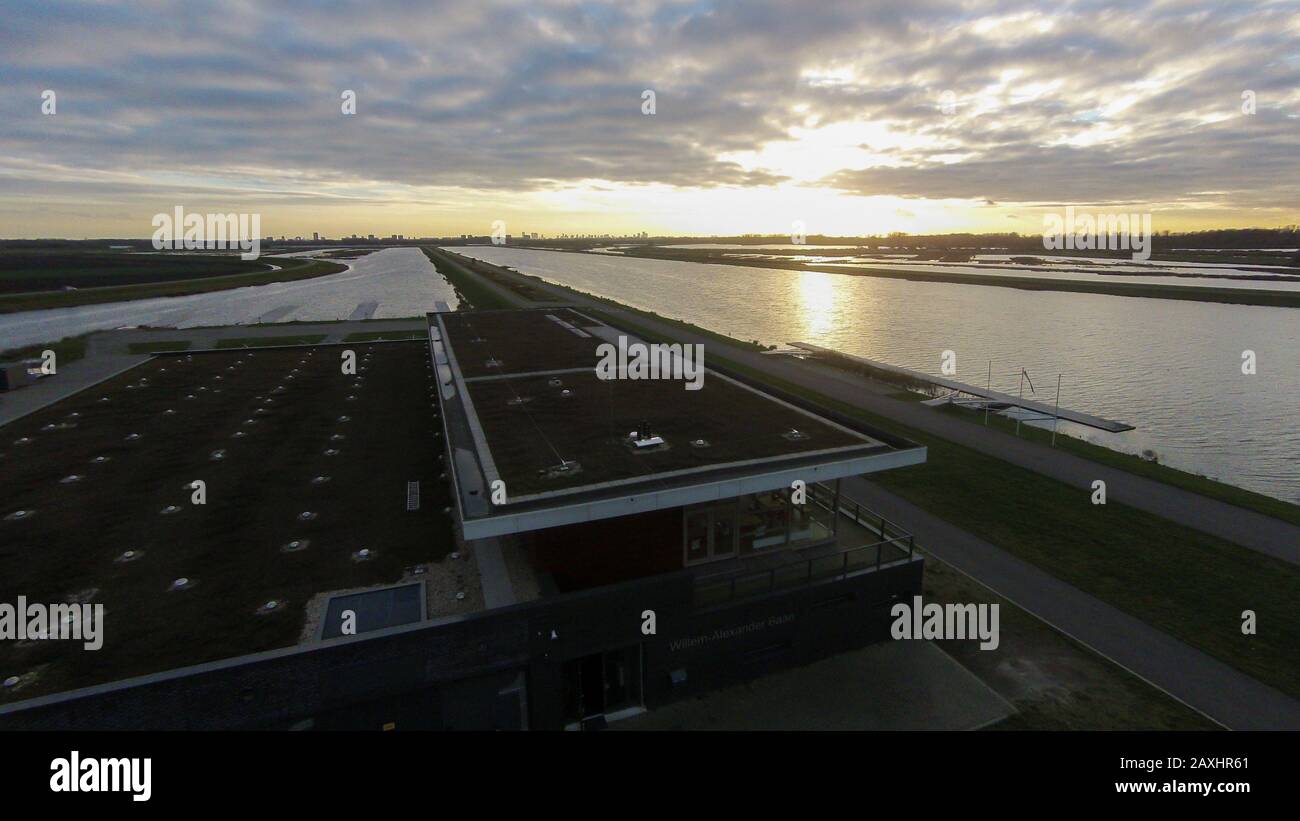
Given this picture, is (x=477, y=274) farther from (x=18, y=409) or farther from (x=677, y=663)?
(x=677, y=663)

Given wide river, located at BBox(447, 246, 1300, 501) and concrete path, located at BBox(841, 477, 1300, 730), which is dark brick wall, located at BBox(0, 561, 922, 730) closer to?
concrete path, located at BBox(841, 477, 1300, 730)

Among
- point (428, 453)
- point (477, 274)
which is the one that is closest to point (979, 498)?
point (428, 453)

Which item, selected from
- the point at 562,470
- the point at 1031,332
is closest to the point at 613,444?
the point at 562,470

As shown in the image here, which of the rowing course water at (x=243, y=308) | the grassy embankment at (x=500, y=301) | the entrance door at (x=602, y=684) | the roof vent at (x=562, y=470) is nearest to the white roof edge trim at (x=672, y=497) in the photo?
the roof vent at (x=562, y=470)

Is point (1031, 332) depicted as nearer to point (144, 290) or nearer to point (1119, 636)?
point (1119, 636)

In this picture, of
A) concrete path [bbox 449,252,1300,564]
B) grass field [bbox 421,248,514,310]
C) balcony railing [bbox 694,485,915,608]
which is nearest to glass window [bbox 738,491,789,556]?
balcony railing [bbox 694,485,915,608]
